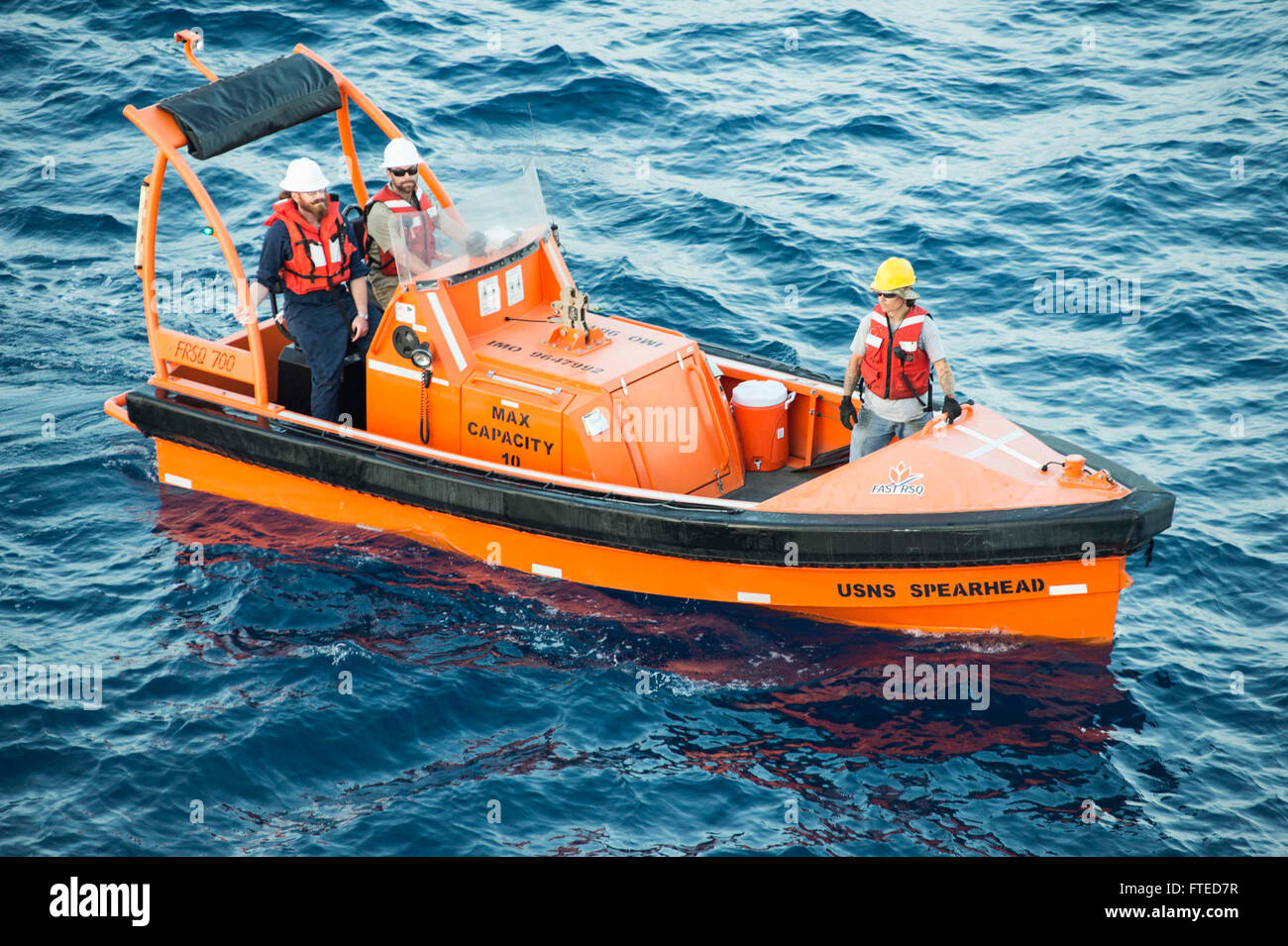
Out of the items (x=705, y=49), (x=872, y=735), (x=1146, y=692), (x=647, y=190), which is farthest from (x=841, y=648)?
(x=705, y=49)

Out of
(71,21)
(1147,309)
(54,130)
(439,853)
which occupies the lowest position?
(439,853)

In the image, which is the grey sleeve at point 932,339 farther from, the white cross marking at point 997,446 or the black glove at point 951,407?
the white cross marking at point 997,446

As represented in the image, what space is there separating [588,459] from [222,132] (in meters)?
3.07

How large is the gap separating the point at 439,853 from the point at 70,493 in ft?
14.9

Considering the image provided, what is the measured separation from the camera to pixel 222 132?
8.50m

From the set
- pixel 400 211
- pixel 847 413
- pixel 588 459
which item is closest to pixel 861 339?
pixel 847 413

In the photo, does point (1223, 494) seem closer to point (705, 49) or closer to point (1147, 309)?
point (1147, 309)

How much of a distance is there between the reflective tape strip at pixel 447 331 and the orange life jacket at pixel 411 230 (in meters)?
0.33

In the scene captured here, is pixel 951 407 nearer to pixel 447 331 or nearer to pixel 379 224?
pixel 447 331

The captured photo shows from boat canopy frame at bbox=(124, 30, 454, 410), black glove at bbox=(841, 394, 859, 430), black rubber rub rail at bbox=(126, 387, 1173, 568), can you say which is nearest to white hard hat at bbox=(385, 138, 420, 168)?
boat canopy frame at bbox=(124, 30, 454, 410)

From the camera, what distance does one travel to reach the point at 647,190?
13.8 meters

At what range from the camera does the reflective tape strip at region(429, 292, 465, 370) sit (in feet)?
27.7

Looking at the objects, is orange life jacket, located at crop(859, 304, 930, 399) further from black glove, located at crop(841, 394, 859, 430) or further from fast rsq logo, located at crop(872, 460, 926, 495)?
fast rsq logo, located at crop(872, 460, 926, 495)
